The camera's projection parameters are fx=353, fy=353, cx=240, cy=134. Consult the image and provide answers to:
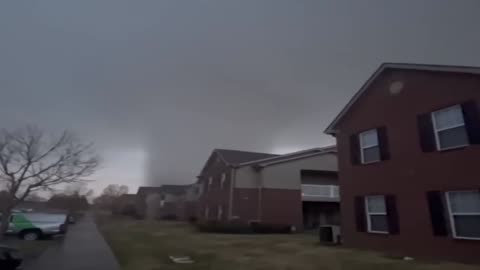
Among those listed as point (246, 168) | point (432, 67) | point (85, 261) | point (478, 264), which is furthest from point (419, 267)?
point (246, 168)

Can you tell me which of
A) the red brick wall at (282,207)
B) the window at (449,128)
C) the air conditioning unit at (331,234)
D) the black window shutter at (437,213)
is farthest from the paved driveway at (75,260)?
the red brick wall at (282,207)

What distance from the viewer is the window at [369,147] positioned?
15125 millimetres

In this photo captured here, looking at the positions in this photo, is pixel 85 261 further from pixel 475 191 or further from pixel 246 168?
pixel 246 168

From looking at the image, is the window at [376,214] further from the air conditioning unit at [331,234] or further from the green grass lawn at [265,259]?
the air conditioning unit at [331,234]

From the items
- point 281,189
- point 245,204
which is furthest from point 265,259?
point 281,189

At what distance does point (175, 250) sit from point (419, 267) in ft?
30.6

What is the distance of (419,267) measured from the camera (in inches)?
407

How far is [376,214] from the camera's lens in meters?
14.7

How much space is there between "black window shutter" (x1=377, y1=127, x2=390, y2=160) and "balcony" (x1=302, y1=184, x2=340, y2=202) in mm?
15555

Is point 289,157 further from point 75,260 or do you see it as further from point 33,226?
point 75,260

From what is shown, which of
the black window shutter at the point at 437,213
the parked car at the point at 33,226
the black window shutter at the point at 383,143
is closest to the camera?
the black window shutter at the point at 437,213

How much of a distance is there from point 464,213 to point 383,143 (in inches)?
164

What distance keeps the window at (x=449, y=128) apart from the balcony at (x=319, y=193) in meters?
18.0

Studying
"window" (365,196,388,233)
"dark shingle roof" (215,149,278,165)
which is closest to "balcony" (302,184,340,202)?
"dark shingle roof" (215,149,278,165)
